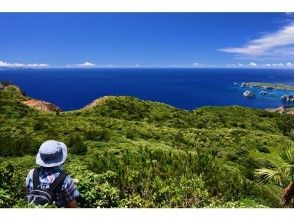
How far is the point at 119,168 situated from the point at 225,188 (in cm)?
264

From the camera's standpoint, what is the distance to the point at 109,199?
9.47 meters

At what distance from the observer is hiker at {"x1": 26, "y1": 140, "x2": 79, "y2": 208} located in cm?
Answer: 764

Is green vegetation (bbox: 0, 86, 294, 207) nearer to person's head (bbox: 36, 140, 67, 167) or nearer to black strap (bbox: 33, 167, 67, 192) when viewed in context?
black strap (bbox: 33, 167, 67, 192)

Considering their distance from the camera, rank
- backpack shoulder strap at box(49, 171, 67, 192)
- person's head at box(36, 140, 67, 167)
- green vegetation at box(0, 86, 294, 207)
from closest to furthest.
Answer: backpack shoulder strap at box(49, 171, 67, 192) < person's head at box(36, 140, 67, 167) < green vegetation at box(0, 86, 294, 207)

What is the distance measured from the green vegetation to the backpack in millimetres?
544

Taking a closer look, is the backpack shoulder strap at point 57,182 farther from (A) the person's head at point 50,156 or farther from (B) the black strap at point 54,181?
(A) the person's head at point 50,156

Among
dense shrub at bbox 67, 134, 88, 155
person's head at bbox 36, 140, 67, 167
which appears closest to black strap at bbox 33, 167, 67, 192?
person's head at bbox 36, 140, 67, 167

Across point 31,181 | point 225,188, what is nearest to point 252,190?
point 225,188

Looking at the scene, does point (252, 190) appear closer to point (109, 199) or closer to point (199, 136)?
point (109, 199)

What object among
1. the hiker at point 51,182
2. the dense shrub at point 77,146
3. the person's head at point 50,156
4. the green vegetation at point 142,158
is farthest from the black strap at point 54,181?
the dense shrub at point 77,146

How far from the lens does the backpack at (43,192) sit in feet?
25.0

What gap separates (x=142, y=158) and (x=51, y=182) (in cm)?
563

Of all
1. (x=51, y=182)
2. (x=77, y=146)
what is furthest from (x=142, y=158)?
(x=51, y=182)

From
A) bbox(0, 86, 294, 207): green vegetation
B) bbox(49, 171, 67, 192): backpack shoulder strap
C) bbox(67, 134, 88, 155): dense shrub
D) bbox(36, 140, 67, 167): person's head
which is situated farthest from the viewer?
bbox(67, 134, 88, 155): dense shrub
